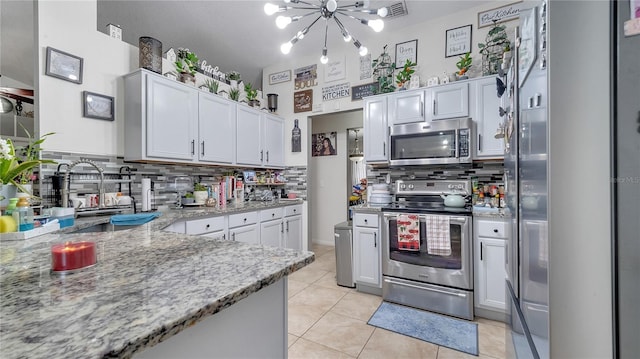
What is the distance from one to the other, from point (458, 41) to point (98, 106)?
375 centimetres

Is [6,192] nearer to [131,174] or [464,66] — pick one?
[131,174]

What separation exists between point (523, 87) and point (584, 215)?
523 mm

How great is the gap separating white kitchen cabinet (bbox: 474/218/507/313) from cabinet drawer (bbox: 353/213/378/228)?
0.89 m

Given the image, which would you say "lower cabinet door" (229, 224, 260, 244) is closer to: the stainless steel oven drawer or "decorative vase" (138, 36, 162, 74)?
the stainless steel oven drawer

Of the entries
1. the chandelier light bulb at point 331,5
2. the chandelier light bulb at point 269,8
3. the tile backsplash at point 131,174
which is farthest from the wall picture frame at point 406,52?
the tile backsplash at point 131,174

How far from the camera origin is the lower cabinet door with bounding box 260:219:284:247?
3.19 meters

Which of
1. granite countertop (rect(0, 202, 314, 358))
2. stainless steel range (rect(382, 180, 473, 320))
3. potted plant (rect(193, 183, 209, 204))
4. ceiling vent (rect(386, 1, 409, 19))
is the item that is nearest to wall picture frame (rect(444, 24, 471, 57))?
ceiling vent (rect(386, 1, 409, 19))

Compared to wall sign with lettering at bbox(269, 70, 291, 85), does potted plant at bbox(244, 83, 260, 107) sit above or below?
below

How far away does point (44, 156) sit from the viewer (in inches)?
77.9

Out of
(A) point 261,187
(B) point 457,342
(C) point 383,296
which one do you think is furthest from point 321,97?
(B) point 457,342

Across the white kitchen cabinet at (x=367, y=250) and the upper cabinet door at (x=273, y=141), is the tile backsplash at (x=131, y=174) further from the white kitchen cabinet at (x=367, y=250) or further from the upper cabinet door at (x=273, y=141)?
the white kitchen cabinet at (x=367, y=250)

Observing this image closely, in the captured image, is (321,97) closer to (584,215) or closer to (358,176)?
(358,176)

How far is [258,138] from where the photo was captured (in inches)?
143

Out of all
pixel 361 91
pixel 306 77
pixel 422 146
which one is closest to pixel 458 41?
pixel 361 91
